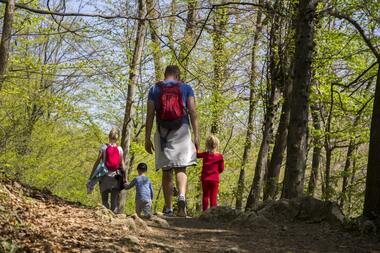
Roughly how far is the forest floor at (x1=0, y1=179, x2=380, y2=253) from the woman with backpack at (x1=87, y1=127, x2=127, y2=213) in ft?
6.79

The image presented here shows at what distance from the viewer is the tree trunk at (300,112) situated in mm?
6551

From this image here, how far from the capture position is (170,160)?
5785 mm

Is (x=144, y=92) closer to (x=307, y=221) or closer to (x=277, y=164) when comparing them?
(x=277, y=164)

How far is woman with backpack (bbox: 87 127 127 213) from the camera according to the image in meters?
7.29

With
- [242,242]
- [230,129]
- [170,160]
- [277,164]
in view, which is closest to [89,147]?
[230,129]

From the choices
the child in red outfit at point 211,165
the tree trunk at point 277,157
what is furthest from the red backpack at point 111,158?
the tree trunk at point 277,157

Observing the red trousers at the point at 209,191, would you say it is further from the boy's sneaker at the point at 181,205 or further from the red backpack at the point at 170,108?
the red backpack at the point at 170,108

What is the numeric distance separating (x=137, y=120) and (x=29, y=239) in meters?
16.1

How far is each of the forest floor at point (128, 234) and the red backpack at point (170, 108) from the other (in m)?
1.22

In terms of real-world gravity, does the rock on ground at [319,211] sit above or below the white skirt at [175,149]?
below

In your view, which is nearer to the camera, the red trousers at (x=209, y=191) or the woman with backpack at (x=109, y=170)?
the woman with backpack at (x=109, y=170)

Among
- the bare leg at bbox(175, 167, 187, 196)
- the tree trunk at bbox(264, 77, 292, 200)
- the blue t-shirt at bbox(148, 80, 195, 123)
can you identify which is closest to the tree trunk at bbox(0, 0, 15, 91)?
the blue t-shirt at bbox(148, 80, 195, 123)

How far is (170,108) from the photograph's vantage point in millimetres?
5719

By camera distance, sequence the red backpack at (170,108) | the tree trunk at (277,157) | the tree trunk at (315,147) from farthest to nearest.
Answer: the tree trunk at (315,147)
the tree trunk at (277,157)
the red backpack at (170,108)
